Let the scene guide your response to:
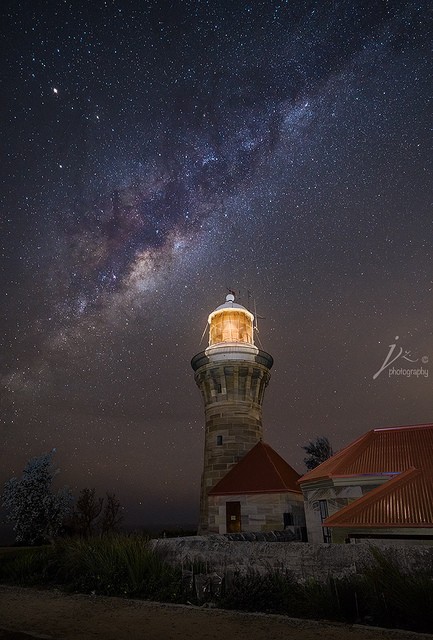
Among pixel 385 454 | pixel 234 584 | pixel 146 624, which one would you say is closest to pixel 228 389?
pixel 385 454

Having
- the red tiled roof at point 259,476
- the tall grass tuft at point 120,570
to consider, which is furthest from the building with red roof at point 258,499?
the tall grass tuft at point 120,570

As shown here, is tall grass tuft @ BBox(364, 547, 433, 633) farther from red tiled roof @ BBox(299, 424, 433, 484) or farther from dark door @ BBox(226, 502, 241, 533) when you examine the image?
dark door @ BBox(226, 502, 241, 533)

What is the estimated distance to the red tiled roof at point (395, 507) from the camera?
11.9 metres

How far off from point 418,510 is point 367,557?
3.70 meters

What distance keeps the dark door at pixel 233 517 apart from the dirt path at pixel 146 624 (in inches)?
501

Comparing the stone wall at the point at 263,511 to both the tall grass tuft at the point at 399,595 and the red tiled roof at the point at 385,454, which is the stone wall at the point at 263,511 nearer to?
the red tiled roof at the point at 385,454

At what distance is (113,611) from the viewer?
9828 mm

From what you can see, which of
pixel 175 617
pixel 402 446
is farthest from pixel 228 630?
pixel 402 446

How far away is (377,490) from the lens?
44.6ft

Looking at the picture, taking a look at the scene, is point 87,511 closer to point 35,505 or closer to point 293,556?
point 35,505

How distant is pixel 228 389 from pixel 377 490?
570 inches

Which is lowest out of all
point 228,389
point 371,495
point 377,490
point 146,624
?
point 146,624

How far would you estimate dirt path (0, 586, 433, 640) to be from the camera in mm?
7648

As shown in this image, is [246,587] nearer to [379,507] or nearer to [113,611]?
[113,611]
